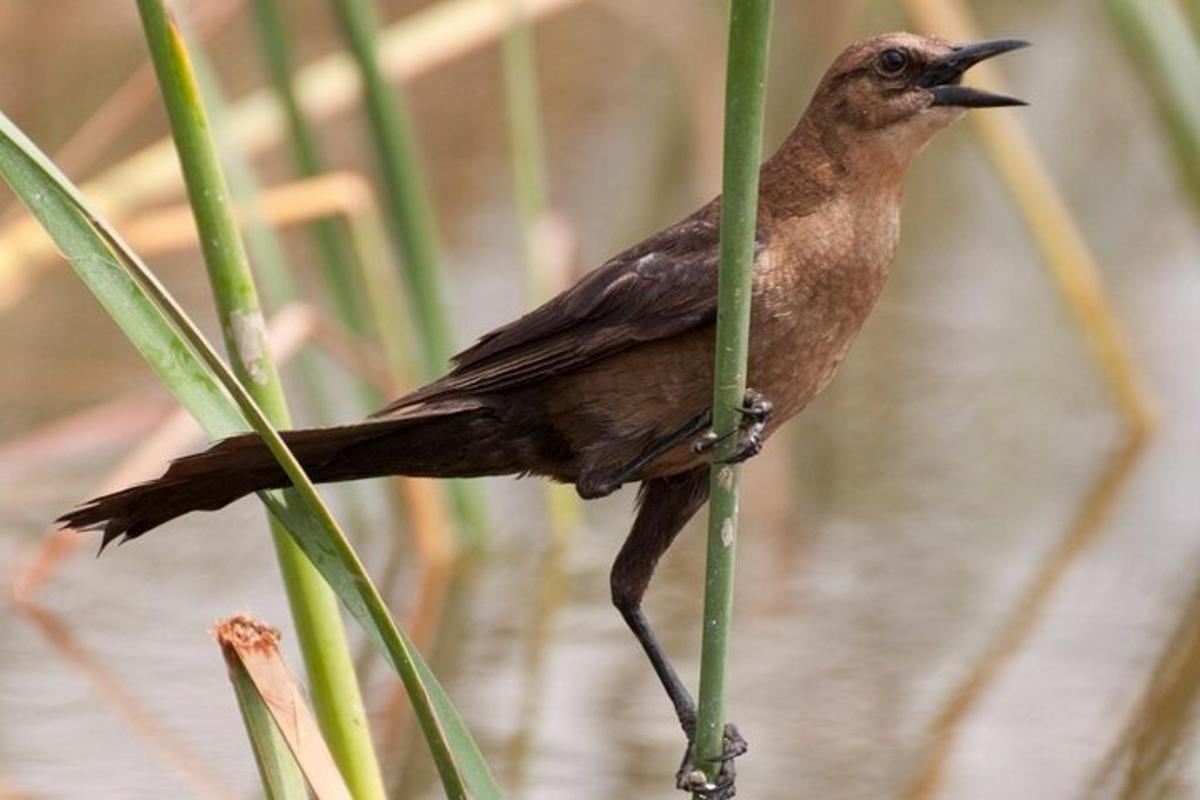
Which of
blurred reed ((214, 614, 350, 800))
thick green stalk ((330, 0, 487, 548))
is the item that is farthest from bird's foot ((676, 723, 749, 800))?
thick green stalk ((330, 0, 487, 548))

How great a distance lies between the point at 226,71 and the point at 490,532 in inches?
112

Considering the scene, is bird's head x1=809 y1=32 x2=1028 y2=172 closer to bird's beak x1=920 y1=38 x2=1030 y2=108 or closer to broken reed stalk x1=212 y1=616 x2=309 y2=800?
bird's beak x1=920 y1=38 x2=1030 y2=108

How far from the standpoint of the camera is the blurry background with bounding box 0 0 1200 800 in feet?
13.9

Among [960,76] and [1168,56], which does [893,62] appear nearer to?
[960,76]

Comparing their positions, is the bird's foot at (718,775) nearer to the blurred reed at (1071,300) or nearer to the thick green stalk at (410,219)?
the thick green stalk at (410,219)

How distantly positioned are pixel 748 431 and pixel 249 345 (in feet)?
1.99

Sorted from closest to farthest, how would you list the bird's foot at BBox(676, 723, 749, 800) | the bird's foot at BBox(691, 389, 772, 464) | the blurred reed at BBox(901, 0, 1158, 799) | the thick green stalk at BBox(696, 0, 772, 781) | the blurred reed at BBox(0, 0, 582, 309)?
the thick green stalk at BBox(696, 0, 772, 781) < the bird's foot at BBox(691, 389, 772, 464) < the bird's foot at BBox(676, 723, 749, 800) < the blurred reed at BBox(0, 0, 582, 309) < the blurred reed at BBox(901, 0, 1158, 799)

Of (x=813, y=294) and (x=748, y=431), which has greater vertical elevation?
(x=813, y=294)

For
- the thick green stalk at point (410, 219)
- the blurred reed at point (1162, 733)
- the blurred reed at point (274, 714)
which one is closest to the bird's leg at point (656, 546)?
the blurred reed at point (274, 714)

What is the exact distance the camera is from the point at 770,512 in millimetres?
5500

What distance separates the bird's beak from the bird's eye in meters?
0.04

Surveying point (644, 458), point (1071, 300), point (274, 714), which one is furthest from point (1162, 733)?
point (274, 714)

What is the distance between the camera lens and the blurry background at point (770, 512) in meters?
4.25

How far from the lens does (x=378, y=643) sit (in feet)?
8.64
